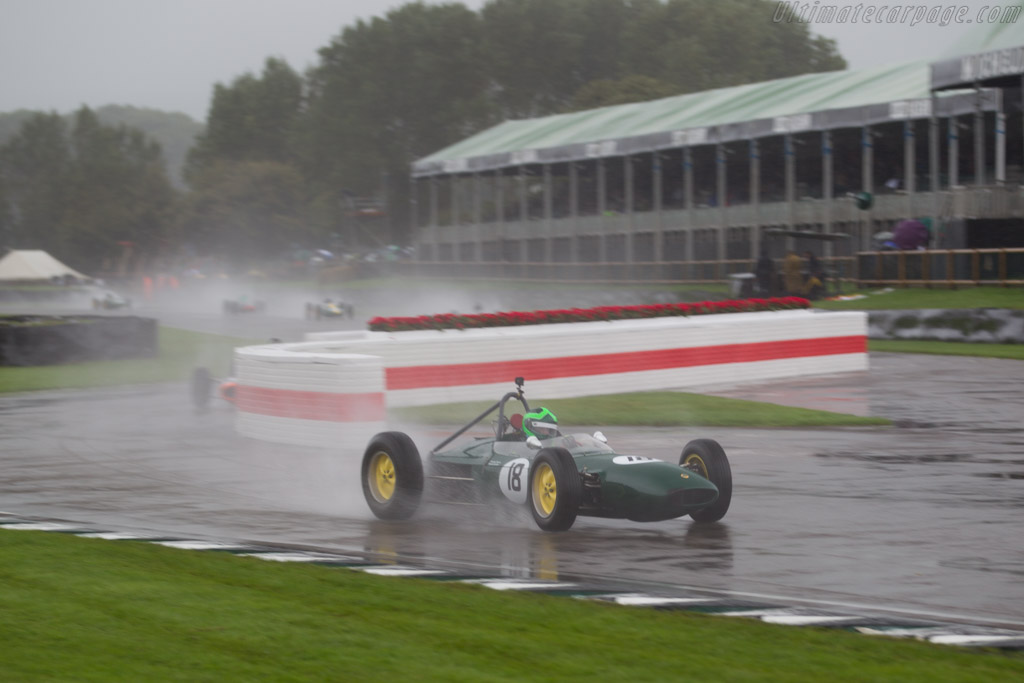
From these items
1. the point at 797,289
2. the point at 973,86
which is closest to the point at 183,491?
the point at 797,289

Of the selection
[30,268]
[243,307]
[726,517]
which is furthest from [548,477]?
[30,268]

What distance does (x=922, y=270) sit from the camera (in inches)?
1233

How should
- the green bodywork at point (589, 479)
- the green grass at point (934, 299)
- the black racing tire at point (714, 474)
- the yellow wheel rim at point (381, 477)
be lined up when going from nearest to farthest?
the green bodywork at point (589, 479), the black racing tire at point (714, 474), the yellow wheel rim at point (381, 477), the green grass at point (934, 299)

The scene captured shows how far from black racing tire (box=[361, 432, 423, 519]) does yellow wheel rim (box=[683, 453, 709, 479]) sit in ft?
6.96

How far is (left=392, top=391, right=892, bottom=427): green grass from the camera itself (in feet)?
52.8

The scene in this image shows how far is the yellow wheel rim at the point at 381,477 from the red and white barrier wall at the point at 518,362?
15.2 feet

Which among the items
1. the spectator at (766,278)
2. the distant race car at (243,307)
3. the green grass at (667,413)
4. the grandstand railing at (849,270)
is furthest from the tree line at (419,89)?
the green grass at (667,413)

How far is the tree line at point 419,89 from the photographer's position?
297 ft

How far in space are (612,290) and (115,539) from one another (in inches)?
1281

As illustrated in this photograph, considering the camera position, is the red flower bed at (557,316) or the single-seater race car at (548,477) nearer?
the single-seater race car at (548,477)

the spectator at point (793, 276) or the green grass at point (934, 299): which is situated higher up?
the spectator at point (793, 276)

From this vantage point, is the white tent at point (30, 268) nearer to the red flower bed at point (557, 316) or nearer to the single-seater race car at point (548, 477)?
the red flower bed at point (557, 316)

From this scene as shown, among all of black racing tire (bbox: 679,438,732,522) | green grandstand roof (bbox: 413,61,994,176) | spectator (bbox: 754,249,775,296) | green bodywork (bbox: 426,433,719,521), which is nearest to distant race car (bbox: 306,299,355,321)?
green grandstand roof (bbox: 413,61,994,176)

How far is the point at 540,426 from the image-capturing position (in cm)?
984
